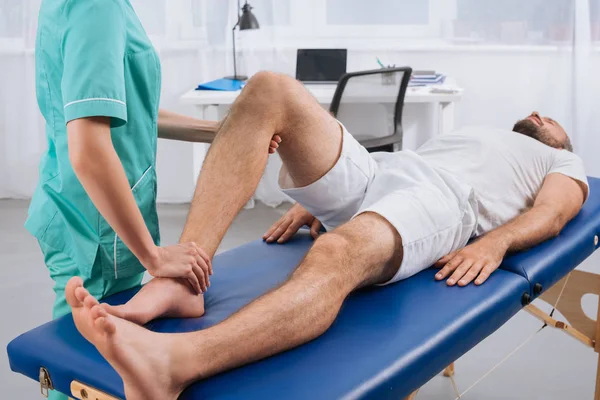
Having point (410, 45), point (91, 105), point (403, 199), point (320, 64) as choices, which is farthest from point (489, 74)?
point (91, 105)

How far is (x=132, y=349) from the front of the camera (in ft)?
3.64

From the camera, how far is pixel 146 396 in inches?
43.9

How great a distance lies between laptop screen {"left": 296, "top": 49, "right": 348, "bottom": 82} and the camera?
377 cm

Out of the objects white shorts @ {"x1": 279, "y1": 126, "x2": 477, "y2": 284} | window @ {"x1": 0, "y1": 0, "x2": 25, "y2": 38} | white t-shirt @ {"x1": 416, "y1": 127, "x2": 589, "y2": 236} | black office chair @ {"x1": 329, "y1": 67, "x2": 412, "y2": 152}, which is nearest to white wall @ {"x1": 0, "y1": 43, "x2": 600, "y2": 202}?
window @ {"x1": 0, "y1": 0, "x2": 25, "y2": 38}

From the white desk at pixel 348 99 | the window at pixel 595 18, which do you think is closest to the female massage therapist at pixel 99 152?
the white desk at pixel 348 99

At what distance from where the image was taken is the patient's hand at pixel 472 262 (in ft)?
5.22

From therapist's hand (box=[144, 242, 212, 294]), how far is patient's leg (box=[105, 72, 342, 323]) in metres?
0.02

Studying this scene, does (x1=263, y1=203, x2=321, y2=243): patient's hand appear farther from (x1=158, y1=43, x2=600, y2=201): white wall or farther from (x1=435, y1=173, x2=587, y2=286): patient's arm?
(x1=158, y1=43, x2=600, y2=201): white wall

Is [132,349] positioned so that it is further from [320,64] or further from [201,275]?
[320,64]

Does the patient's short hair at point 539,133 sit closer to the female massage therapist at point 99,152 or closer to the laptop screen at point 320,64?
the female massage therapist at point 99,152

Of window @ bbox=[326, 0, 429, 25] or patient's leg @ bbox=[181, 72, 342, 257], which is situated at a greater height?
window @ bbox=[326, 0, 429, 25]

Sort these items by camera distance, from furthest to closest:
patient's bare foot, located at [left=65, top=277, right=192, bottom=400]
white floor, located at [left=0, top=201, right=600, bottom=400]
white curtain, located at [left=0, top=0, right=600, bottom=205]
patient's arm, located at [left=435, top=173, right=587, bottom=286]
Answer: white curtain, located at [left=0, top=0, right=600, bottom=205] → white floor, located at [left=0, top=201, right=600, bottom=400] → patient's arm, located at [left=435, top=173, right=587, bottom=286] → patient's bare foot, located at [left=65, top=277, right=192, bottom=400]

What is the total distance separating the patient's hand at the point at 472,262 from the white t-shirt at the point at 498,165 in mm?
217

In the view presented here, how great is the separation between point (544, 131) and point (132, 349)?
65.8 inches
